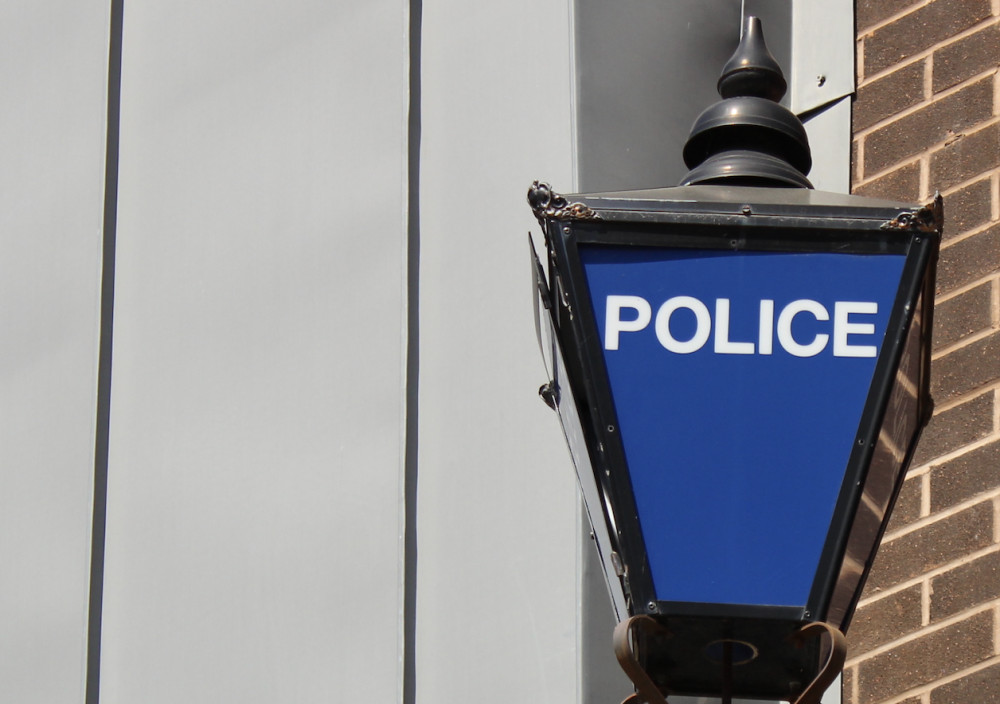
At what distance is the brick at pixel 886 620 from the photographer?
323cm

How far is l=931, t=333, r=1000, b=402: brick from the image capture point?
3264mm

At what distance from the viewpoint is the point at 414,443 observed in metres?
3.71

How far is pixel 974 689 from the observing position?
9.97ft

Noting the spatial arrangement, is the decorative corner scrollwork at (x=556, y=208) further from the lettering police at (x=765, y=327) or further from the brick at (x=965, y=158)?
the brick at (x=965, y=158)

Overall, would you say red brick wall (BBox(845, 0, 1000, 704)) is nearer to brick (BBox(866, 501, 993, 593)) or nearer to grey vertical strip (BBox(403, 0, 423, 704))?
brick (BBox(866, 501, 993, 593))

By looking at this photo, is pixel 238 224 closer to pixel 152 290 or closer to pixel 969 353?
pixel 152 290

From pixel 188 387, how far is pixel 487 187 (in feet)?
3.11

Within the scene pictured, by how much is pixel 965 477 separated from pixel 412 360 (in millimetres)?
1217

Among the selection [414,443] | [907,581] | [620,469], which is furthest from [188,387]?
[620,469]

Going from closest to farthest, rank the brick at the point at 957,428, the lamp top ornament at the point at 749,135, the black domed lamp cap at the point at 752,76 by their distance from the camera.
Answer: the lamp top ornament at the point at 749,135, the black domed lamp cap at the point at 752,76, the brick at the point at 957,428

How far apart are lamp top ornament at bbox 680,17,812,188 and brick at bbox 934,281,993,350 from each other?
2.97ft

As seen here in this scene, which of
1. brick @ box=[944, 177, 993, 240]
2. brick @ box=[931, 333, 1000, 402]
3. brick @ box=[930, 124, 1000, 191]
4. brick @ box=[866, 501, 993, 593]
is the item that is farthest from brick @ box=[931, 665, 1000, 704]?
brick @ box=[930, 124, 1000, 191]

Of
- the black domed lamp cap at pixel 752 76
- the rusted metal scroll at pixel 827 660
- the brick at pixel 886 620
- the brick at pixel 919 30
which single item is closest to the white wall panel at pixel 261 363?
Answer: the brick at pixel 886 620

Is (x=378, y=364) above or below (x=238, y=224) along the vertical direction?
below
